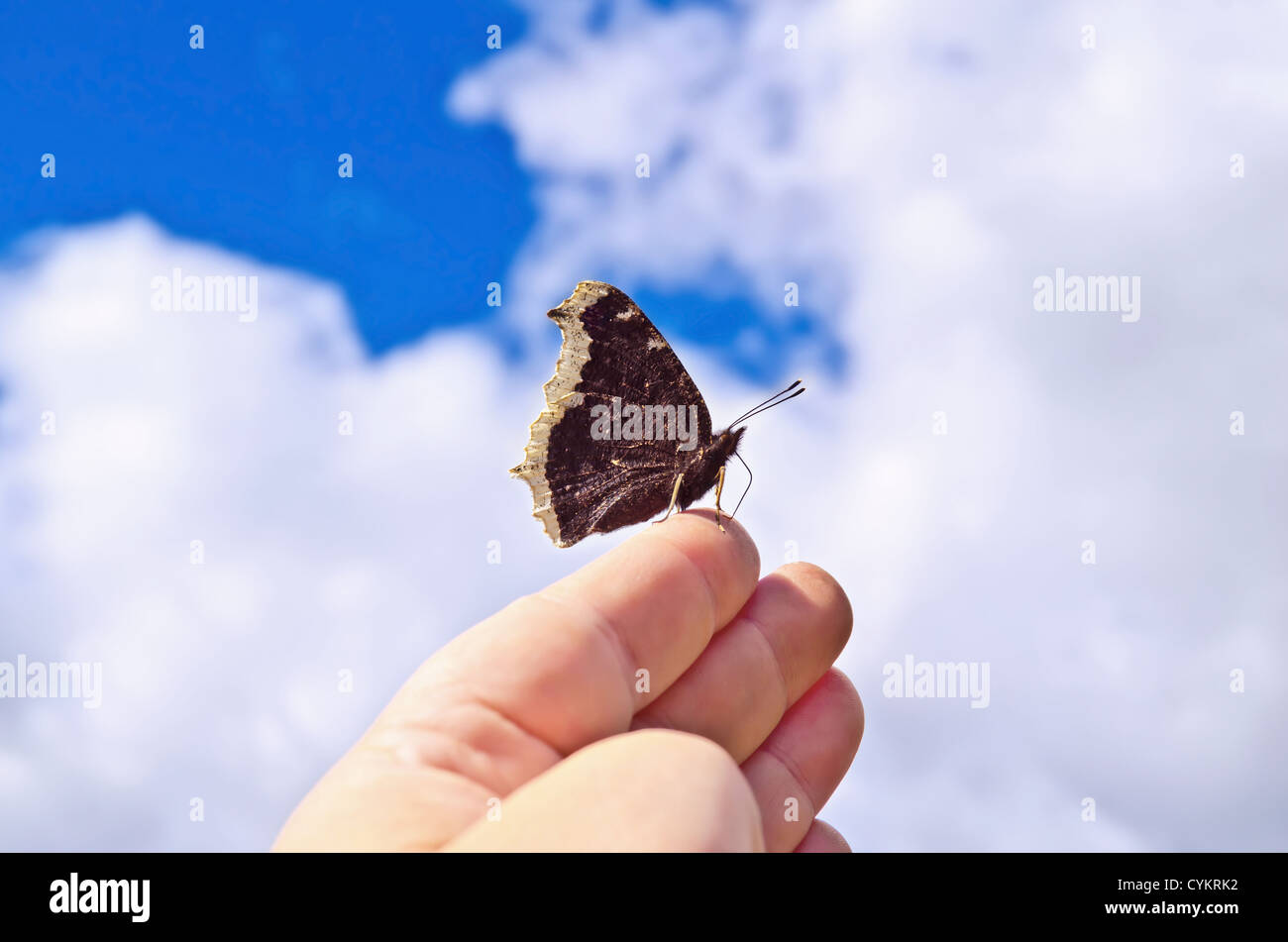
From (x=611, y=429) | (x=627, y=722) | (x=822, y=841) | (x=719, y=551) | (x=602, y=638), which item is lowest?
(x=822, y=841)

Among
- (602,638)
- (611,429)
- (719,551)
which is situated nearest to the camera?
(602,638)

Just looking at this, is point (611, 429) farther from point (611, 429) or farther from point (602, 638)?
point (602, 638)

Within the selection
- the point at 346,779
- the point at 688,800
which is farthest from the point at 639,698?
the point at 688,800

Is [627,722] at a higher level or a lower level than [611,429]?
lower

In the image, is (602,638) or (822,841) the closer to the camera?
(602,638)

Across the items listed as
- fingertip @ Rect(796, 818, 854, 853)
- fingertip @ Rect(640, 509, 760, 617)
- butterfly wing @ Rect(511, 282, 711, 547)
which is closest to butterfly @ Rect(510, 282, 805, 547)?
butterfly wing @ Rect(511, 282, 711, 547)

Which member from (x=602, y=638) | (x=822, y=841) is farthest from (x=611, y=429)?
(x=822, y=841)
